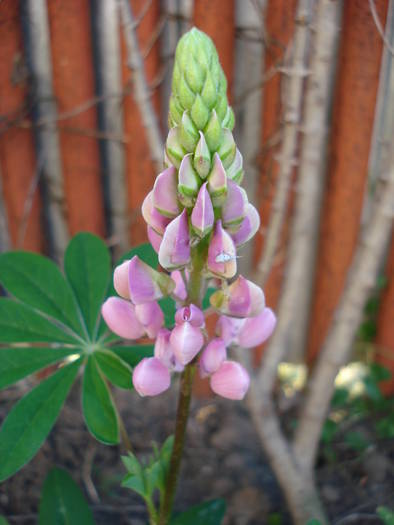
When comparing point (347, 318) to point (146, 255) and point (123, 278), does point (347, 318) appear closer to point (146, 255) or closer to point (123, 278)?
point (146, 255)

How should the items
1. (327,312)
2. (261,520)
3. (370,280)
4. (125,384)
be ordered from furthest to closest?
1. (327,312)
2. (261,520)
3. (370,280)
4. (125,384)

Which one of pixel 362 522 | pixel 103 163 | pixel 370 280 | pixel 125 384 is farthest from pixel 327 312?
pixel 125 384

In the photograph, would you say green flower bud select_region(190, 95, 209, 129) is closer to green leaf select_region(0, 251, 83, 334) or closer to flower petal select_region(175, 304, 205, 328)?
flower petal select_region(175, 304, 205, 328)

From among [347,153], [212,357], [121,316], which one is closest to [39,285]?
[121,316]

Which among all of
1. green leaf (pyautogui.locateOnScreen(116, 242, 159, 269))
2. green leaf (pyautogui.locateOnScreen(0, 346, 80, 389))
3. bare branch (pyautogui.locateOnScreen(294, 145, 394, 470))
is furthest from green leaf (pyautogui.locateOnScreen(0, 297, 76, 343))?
bare branch (pyautogui.locateOnScreen(294, 145, 394, 470))

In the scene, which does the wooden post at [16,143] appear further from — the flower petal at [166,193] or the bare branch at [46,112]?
the flower petal at [166,193]

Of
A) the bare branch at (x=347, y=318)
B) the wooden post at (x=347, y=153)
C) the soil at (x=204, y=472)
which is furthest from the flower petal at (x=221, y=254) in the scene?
the soil at (x=204, y=472)

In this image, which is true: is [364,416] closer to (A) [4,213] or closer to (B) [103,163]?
(B) [103,163]
